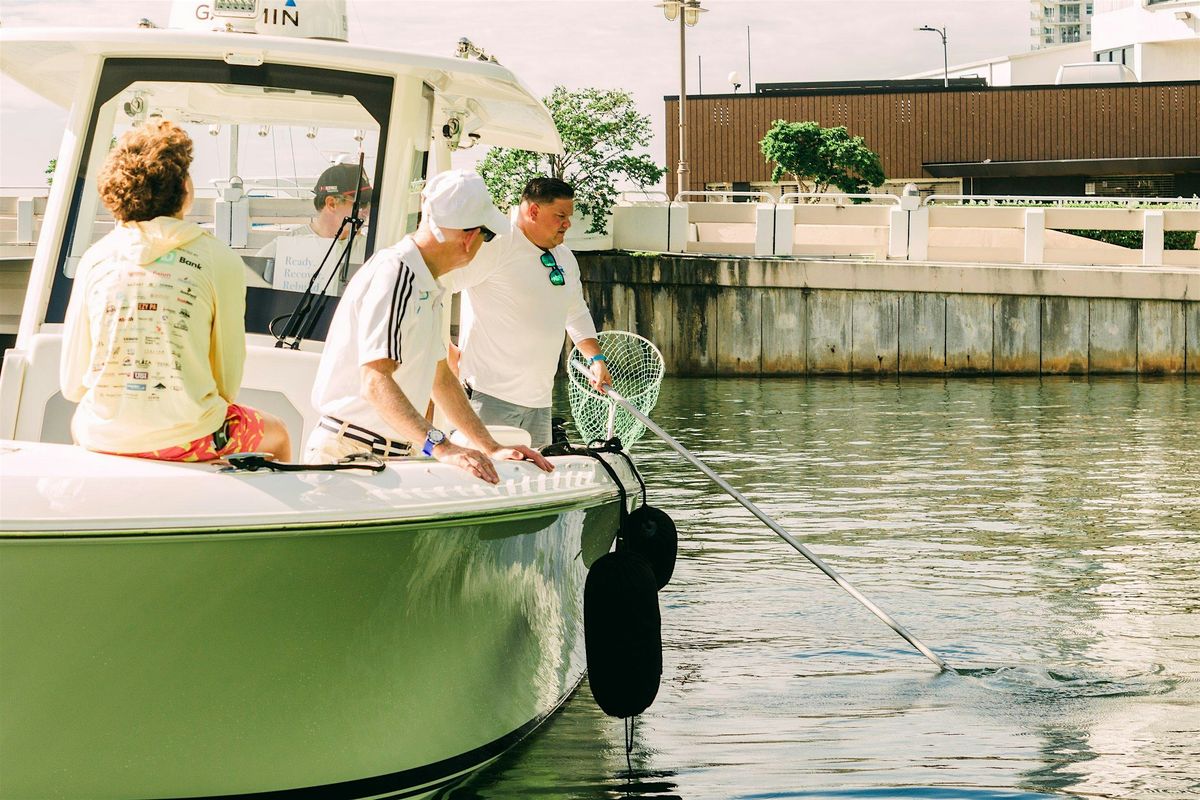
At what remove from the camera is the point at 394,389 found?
488 cm

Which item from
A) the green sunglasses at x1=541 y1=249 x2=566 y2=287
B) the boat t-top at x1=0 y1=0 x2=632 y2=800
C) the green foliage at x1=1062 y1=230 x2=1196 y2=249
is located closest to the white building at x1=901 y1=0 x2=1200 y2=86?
the green foliage at x1=1062 y1=230 x2=1196 y2=249

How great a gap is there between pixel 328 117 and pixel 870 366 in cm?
2107

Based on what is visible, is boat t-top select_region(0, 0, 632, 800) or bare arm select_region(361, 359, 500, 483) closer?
boat t-top select_region(0, 0, 632, 800)

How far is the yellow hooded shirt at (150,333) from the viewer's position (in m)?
4.52

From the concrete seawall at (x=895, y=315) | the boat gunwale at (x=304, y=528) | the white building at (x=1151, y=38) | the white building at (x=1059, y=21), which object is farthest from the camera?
the white building at (x=1059, y=21)

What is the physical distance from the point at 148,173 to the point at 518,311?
2.72 m

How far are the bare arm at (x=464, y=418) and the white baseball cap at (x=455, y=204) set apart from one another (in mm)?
513

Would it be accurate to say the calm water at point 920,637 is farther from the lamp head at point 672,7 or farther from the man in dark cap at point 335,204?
the lamp head at point 672,7

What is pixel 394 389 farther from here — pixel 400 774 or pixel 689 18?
pixel 689 18

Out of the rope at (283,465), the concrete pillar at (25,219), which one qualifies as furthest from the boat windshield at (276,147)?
the concrete pillar at (25,219)

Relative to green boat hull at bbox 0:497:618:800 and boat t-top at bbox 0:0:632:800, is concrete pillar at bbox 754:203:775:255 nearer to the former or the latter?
boat t-top at bbox 0:0:632:800

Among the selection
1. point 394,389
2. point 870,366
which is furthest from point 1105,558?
point 870,366

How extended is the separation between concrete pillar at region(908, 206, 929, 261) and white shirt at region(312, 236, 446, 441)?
2330 cm

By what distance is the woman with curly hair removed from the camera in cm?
446
